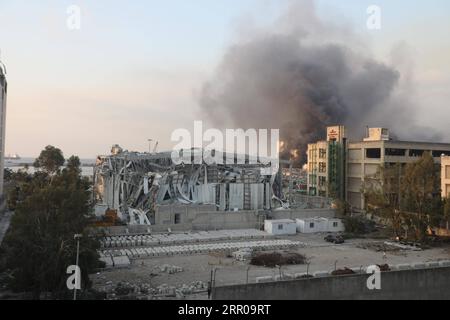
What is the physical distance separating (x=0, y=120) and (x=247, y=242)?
39.1 metres

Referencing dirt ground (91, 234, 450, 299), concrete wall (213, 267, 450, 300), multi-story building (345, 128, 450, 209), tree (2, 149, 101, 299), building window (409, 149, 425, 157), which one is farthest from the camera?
building window (409, 149, 425, 157)

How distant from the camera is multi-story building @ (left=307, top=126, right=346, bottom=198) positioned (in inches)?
2215

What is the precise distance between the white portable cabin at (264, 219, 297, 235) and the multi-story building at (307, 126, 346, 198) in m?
16.6

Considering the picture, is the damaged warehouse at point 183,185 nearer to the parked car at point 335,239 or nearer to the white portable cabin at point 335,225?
the white portable cabin at point 335,225

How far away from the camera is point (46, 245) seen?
62.0ft

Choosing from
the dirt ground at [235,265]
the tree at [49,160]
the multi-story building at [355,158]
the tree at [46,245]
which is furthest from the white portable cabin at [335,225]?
the tree at [49,160]

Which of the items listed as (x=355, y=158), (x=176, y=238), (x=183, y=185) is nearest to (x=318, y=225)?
(x=176, y=238)

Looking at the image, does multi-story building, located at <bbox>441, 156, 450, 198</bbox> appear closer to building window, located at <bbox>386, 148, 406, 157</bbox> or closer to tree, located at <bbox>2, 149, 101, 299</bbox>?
building window, located at <bbox>386, 148, 406, 157</bbox>

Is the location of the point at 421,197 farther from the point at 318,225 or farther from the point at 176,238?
the point at 176,238

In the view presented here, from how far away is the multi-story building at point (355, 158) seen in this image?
52125 millimetres

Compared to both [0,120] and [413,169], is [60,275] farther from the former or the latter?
[0,120]

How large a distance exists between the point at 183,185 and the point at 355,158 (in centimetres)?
2415

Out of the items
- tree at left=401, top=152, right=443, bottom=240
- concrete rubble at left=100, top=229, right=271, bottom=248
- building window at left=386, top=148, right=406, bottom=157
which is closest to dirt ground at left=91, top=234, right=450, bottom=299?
tree at left=401, top=152, right=443, bottom=240
